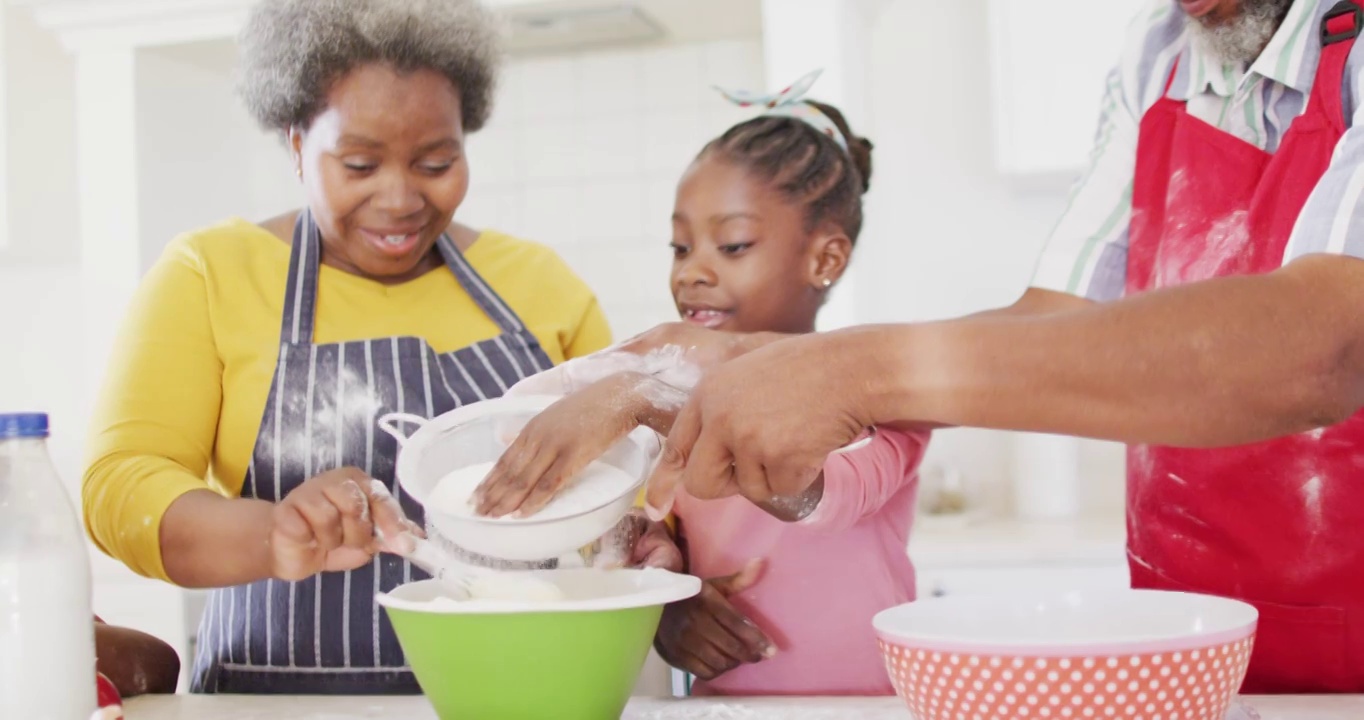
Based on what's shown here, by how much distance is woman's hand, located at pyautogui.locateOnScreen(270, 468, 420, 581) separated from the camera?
95 centimetres

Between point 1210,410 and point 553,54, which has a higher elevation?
point 553,54

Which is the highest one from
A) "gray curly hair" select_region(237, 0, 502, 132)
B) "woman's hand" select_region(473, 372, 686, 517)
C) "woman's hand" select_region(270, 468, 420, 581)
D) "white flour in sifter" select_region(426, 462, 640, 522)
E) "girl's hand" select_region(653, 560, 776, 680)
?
"gray curly hair" select_region(237, 0, 502, 132)

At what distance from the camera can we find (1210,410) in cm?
70

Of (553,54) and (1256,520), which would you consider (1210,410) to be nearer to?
(1256,520)

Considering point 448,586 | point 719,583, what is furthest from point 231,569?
point 719,583

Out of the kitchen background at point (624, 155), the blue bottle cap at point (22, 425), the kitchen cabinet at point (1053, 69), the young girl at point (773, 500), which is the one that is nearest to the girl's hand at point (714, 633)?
the young girl at point (773, 500)

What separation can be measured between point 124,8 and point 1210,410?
2.18m

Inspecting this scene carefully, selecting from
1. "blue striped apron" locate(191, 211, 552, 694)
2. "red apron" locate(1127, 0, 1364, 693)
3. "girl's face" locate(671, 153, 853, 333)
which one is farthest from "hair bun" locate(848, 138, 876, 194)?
"blue striped apron" locate(191, 211, 552, 694)

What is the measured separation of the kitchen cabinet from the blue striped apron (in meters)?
1.30

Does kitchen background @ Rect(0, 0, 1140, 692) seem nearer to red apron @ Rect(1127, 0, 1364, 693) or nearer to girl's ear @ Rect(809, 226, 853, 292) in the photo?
girl's ear @ Rect(809, 226, 853, 292)

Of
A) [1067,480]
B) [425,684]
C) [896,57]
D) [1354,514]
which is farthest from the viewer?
[896,57]

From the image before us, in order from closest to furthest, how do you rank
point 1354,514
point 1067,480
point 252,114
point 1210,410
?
point 1210,410 → point 1354,514 → point 252,114 → point 1067,480

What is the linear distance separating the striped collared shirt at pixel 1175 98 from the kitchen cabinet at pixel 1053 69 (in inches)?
36.9

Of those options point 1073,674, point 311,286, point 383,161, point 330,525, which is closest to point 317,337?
point 311,286
